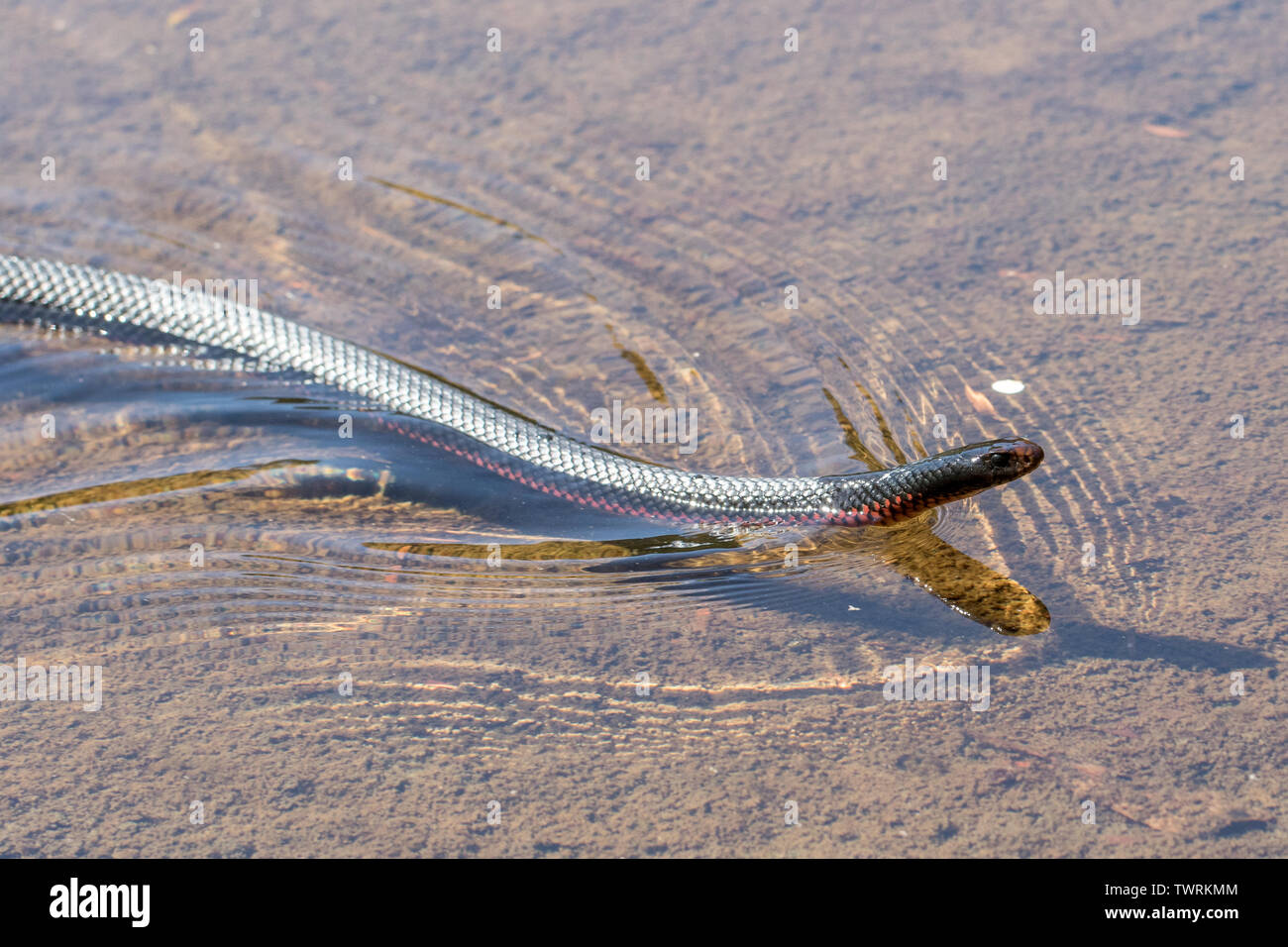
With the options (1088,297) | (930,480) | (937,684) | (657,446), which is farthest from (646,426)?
(1088,297)

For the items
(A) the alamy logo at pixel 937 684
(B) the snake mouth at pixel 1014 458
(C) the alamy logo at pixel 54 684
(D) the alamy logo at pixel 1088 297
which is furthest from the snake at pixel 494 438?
(C) the alamy logo at pixel 54 684

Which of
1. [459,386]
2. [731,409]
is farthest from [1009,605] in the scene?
[459,386]

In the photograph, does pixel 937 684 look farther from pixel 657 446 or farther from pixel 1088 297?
pixel 1088 297

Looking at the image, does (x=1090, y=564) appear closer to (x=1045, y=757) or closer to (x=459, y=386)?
(x=1045, y=757)

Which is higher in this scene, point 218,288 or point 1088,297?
point 218,288

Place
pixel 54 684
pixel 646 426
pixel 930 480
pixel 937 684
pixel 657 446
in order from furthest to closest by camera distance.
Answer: pixel 646 426, pixel 657 446, pixel 930 480, pixel 54 684, pixel 937 684
